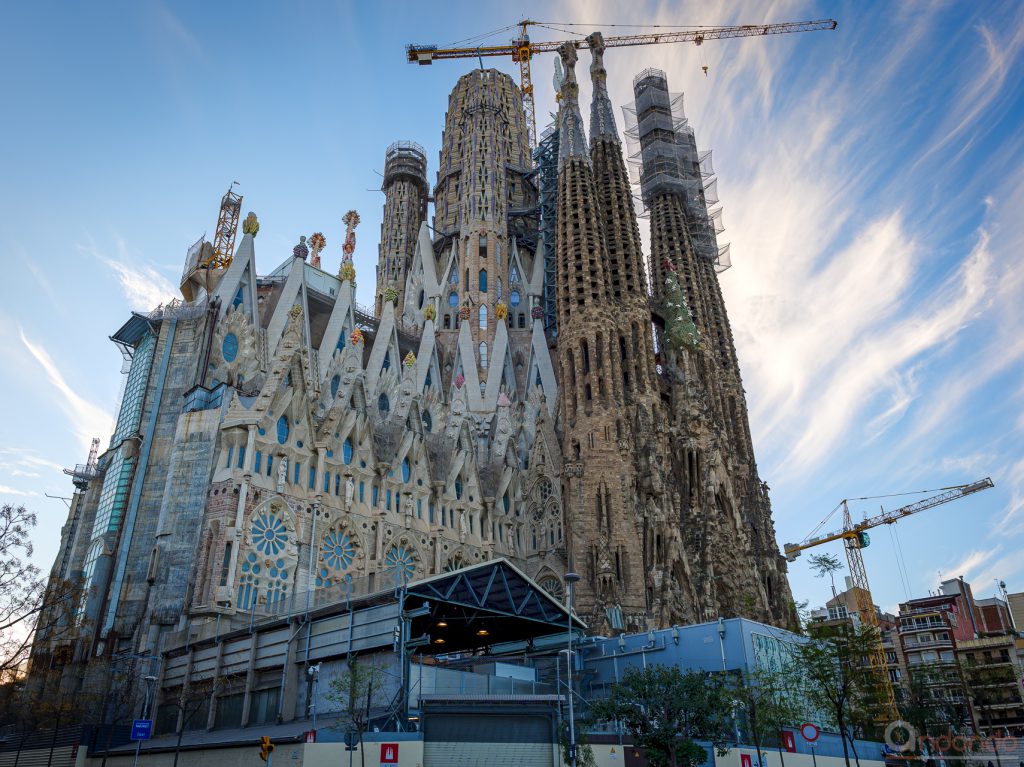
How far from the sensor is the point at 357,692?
20.0 metres

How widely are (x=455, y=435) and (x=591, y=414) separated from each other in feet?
25.0

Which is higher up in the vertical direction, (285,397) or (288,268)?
(288,268)

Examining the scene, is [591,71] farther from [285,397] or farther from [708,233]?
[285,397]

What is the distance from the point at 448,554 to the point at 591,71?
37.3 metres

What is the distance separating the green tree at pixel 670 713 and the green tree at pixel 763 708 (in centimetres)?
139

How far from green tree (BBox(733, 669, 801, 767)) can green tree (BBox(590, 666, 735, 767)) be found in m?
1.39

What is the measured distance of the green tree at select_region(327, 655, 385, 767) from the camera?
62.4 feet

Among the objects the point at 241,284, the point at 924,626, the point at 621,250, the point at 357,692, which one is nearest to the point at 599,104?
the point at 621,250

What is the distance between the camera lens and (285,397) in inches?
1410

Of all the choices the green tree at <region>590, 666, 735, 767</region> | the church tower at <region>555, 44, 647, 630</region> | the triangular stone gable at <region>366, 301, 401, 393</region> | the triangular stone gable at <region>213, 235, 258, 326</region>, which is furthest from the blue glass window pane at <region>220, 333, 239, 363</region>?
the green tree at <region>590, 666, 735, 767</region>

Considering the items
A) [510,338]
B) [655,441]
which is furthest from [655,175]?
[655,441]

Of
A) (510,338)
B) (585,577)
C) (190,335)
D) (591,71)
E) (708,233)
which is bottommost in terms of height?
(585,577)

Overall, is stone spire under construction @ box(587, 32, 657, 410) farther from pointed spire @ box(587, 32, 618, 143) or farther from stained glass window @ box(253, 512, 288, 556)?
stained glass window @ box(253, 512, 288, 556)

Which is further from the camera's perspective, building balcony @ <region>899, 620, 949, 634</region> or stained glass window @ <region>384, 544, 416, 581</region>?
building balcony @ <region>899, 620, 949, 634</region>
